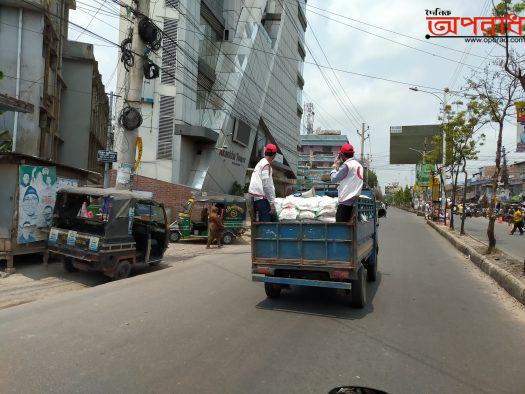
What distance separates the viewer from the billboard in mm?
48938

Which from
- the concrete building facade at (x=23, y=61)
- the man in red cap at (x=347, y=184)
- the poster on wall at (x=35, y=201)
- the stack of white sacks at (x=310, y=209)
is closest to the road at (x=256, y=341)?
the stack of white sacks at (x=310, y=209)

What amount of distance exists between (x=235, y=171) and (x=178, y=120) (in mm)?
7507

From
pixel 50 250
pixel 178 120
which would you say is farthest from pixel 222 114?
pixel 50 250

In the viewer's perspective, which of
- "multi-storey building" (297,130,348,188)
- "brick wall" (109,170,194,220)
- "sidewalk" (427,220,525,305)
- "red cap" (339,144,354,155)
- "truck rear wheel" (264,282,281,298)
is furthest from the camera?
"multi-storey building" (297,130,348,188)

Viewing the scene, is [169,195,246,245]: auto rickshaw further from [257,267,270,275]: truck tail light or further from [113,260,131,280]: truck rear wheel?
[257,267,270,275]: truck tail light

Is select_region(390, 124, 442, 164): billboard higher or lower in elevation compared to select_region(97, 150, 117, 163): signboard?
higher

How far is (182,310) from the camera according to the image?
22.1ft

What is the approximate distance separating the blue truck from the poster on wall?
19.1 feet

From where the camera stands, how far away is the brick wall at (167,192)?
2131cm

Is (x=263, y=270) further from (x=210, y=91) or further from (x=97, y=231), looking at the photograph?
(x=210, y=91)

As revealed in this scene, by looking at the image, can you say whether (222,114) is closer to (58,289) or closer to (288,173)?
(58,289)

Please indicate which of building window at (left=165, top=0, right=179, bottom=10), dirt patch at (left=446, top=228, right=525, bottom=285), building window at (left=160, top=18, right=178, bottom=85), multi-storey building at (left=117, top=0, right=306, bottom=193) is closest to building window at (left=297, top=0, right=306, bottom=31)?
multi-storey building at (left=117, top=0, right=306, bottom=193)

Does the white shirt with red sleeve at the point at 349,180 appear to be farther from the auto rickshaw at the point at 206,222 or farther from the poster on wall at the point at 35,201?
the auto rickshaw at the point at 206,222

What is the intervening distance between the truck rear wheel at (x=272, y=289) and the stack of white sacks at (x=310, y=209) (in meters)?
1.08
